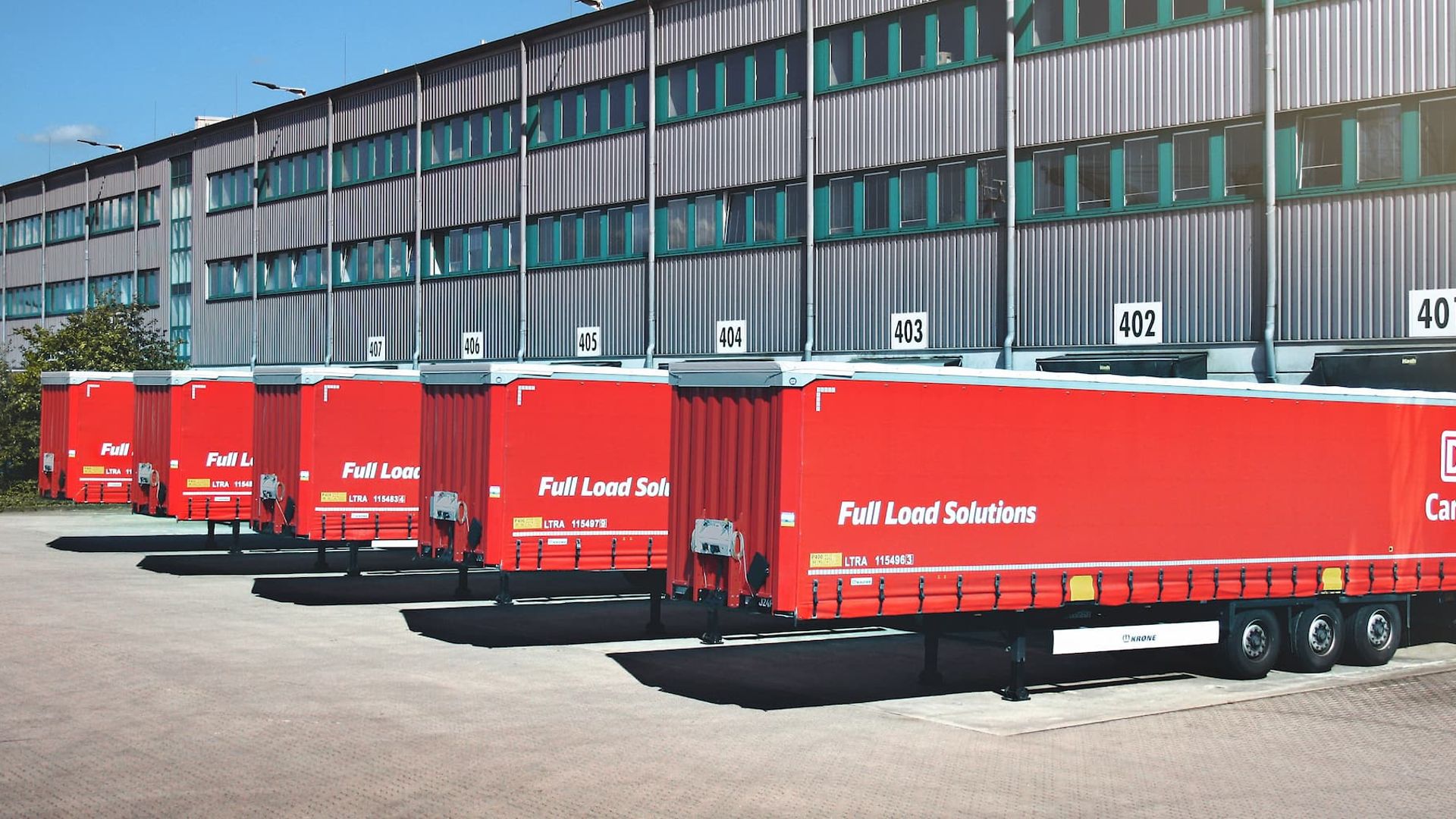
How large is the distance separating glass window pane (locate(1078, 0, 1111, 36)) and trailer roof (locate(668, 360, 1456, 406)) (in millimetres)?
11770

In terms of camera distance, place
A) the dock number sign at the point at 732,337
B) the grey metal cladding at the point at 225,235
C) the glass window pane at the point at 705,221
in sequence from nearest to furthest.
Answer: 1. the dock number sign at the point at 732,337
2. the glass window pane at the point at 705,221
3. the grey metal cladding at the point at 225,235

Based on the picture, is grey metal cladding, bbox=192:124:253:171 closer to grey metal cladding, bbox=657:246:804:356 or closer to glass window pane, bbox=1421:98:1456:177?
grey metal cladding, bbox=657:246:804:356

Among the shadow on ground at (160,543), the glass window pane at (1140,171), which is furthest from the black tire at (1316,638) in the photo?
the shadow on ground at (160,543)

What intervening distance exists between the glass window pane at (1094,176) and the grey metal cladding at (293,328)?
97.3 ft

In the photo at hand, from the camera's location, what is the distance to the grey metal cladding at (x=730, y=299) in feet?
118

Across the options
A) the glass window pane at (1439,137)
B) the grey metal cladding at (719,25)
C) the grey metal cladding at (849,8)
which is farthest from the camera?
the grey metal cladding at (719,25)

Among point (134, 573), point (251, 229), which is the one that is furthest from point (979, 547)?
point (251, 229)

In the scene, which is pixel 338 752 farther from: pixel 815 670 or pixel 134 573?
pixel 134 573

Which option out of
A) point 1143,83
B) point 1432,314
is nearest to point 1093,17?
point 1143,83

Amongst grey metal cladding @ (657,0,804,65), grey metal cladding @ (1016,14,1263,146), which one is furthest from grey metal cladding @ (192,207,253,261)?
grey metal cladding @ (1016,14,1263,146)

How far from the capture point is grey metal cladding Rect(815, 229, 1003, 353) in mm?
31750

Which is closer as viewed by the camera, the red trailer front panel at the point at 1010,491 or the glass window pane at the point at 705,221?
the red trailer front panel at the point at 1010,491

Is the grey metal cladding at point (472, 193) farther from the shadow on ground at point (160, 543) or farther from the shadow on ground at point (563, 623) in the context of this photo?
the shadow on ground at point (563, 623)

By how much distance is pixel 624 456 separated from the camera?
78.9ft
